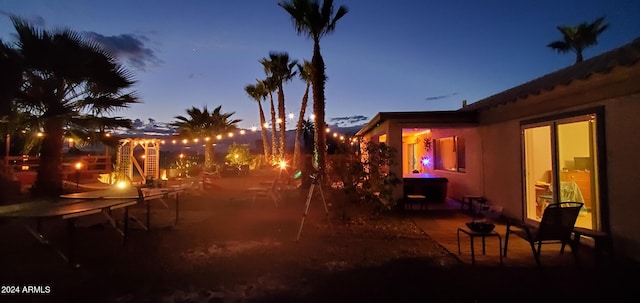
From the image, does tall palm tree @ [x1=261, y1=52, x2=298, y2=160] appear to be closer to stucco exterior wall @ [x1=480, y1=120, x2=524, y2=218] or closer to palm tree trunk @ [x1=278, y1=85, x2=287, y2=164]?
palm tree trunk @ [x1=278, y1=85, x2=287, y2=164]

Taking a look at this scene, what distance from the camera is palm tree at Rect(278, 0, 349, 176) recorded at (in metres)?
11.8

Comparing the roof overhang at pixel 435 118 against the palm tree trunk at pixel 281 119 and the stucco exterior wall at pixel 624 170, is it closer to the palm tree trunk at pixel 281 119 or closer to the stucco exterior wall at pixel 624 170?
the stucco exterior wall at pixel 624 170

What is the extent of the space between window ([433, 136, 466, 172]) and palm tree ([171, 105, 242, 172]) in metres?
15.3

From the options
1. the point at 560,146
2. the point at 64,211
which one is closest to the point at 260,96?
the point at 560,146

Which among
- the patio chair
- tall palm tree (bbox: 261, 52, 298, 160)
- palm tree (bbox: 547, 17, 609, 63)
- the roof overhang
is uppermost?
palm tree (bbox: 547, 17, 609, 63)

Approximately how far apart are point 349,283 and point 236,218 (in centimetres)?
509

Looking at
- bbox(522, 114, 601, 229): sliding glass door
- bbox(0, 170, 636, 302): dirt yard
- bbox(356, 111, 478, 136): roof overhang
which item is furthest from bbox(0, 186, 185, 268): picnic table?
bbox(522, 114, 601, 229): sliding glass door

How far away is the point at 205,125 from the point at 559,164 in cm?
2220

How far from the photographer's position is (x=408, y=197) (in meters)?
9.59

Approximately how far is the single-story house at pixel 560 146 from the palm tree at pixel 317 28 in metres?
2.26

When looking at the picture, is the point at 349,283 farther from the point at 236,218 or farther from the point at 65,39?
the point at 65,39

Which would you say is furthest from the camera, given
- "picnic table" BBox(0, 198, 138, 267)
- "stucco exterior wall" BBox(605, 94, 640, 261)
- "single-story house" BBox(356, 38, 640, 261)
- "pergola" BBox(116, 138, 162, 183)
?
"pergola" BBox(116, 138, 162, 183)

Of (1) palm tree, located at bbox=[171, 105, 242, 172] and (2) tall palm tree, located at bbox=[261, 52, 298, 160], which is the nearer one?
(1) palm tree, located at bbox=[171, 105, 242, 172]

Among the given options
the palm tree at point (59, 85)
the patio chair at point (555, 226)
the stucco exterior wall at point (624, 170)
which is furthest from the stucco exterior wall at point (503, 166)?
the palm tree at point (59, 85)
